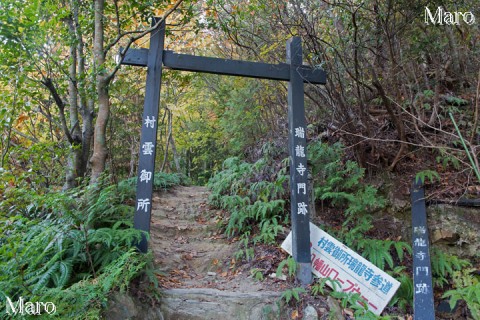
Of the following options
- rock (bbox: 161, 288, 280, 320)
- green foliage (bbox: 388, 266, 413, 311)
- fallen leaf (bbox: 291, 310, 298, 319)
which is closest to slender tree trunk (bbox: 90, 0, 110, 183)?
rock (bbox: 161, 288, 280, 320)

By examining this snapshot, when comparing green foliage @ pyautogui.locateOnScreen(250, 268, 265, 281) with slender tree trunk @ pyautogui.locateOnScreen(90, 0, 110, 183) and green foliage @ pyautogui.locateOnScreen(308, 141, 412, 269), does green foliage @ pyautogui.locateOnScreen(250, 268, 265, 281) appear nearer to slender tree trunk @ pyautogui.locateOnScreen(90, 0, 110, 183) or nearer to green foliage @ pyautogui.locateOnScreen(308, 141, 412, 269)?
green foliage @ pyautogui.locateOnScreen(308, 141, 412, 269)

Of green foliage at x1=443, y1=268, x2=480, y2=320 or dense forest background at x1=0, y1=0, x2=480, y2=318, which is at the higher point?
dense forest background at x1=0, y1=0, x2=480, y2=318

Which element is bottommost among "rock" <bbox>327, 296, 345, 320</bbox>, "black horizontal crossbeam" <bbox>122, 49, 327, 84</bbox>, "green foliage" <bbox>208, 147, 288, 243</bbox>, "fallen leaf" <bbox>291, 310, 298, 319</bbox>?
"fallen leaf" <bbox>291, 310, 298, 319</bbox>

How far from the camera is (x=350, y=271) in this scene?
15.6 ft

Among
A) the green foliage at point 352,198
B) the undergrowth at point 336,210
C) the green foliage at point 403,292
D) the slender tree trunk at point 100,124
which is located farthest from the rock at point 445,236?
the slender tree trunk at point 100,124

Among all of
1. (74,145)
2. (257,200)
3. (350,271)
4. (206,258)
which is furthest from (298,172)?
(74,145)

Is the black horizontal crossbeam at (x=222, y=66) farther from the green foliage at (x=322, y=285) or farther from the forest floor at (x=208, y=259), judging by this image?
the green foliage at (x=322, y=285)

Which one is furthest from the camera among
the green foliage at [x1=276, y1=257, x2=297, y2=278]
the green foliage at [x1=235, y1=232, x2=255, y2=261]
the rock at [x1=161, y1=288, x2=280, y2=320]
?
the green foliage at [x1=235, y1=232, x2=255, y2=261]

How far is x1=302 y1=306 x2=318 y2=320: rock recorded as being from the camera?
13.7ft

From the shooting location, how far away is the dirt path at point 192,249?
507 cm

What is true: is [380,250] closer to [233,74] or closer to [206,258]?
[206,258]

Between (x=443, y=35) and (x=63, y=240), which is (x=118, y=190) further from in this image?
(x=443, y=35)

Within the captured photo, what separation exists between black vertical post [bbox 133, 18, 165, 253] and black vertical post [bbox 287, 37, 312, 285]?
6.91 ft

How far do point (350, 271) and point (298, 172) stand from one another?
63.9 inches
